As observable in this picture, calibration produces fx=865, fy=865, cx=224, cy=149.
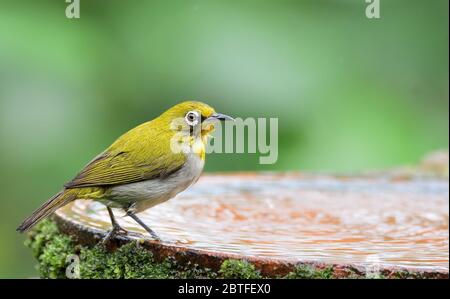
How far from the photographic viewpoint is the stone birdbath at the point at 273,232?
276cm

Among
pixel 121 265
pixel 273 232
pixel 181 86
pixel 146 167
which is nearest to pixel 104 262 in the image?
pixel 121 265

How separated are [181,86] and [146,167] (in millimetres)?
2424

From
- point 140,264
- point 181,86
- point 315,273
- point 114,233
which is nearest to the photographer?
point 315,273

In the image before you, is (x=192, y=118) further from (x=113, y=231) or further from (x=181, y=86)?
(x=181, y=86)

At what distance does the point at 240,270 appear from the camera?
108 inches

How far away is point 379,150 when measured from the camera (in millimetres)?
5676

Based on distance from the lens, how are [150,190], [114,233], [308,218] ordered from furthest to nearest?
[308,218]
[150,190]
[114,233]

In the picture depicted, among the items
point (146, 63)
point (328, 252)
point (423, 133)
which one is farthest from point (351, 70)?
point (328, 252)

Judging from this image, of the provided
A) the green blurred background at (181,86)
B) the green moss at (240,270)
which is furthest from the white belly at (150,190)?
the green blurred background at (181,86)

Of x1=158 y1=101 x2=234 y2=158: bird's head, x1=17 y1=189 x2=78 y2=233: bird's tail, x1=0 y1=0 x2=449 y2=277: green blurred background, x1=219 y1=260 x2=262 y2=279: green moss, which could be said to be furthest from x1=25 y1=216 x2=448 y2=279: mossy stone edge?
x1=0 y1=0 x2=449 y2=277: green blurred background

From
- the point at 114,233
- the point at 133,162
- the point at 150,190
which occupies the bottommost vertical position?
the point at 114,233

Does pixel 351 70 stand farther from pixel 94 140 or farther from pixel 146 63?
pixel 94 140

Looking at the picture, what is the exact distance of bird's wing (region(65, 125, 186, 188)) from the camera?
317 centimetres
